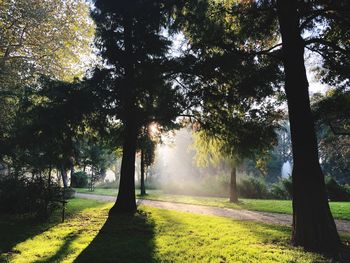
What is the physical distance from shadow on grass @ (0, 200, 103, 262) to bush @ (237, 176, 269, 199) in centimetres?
1700

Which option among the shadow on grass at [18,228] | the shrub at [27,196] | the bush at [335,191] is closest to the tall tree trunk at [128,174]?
the shadow on grass at [18,228]

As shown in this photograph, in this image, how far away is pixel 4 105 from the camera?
17.9m

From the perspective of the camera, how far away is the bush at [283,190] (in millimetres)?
25117

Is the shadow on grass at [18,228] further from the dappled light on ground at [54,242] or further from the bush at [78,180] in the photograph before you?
the bush at [78,180]

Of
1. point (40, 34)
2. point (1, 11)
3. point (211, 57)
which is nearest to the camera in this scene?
point (211, 57)

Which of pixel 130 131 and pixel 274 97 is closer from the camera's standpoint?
pixel 274 97

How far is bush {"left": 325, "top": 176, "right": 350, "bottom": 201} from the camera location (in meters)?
22.5

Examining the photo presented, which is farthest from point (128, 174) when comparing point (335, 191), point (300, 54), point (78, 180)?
point (78, 180)

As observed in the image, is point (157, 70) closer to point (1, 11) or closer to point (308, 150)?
point (308, 150)

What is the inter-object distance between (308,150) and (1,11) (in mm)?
19182

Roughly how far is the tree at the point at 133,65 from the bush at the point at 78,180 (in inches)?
1086

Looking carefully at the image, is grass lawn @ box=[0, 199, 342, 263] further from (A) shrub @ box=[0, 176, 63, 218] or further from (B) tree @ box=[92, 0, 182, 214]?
(B) tree @ box=[92, 0, 182, 214]

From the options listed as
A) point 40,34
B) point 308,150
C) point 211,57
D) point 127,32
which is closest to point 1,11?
point 40,34

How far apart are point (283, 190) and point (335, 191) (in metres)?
4.28
